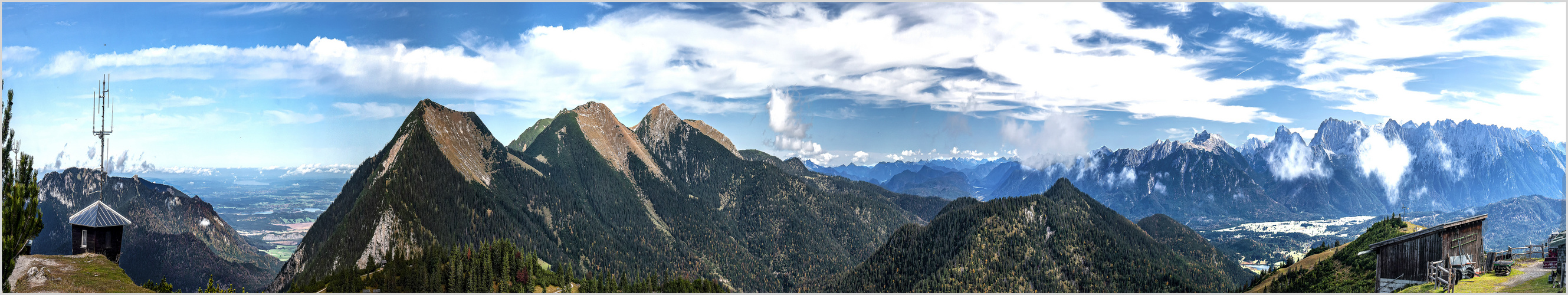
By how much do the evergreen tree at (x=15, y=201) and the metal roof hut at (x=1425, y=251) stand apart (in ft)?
328


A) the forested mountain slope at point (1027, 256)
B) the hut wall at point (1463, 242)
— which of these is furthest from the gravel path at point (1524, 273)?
the forested mountain slope at point (1027, 256)

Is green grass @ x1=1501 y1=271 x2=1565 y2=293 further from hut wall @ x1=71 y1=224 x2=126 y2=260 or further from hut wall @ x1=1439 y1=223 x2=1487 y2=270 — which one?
hut wall @ x1=71 y1=224 x2=126 y2=260

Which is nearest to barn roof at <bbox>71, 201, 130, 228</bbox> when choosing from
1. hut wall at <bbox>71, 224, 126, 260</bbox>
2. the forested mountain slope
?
hut wall at <bbox>71, 224, 126, 260</bbox>

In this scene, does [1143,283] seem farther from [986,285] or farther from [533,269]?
[533,269]

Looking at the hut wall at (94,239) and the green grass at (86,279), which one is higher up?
the hut wall at (94,239)

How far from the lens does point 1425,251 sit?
53125 millimetres

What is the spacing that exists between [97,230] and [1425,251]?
344 feet

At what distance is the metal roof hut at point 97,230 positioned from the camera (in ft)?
144

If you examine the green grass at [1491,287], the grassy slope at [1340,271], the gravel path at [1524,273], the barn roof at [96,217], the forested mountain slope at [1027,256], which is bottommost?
the forested mountain slope at [1027,256]

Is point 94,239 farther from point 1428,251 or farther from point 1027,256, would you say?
point 1027,256

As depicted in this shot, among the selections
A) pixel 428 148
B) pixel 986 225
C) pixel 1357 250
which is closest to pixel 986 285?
pixel 986 225

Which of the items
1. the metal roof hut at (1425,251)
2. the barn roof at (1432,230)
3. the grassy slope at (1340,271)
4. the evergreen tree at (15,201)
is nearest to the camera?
the evergreen tree at (15,201)

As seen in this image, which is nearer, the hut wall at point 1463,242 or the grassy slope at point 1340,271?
the hut wall at point 1463,242

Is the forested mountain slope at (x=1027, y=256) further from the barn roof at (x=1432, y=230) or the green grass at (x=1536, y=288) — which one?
the green grass at (x=1536, y=288)
